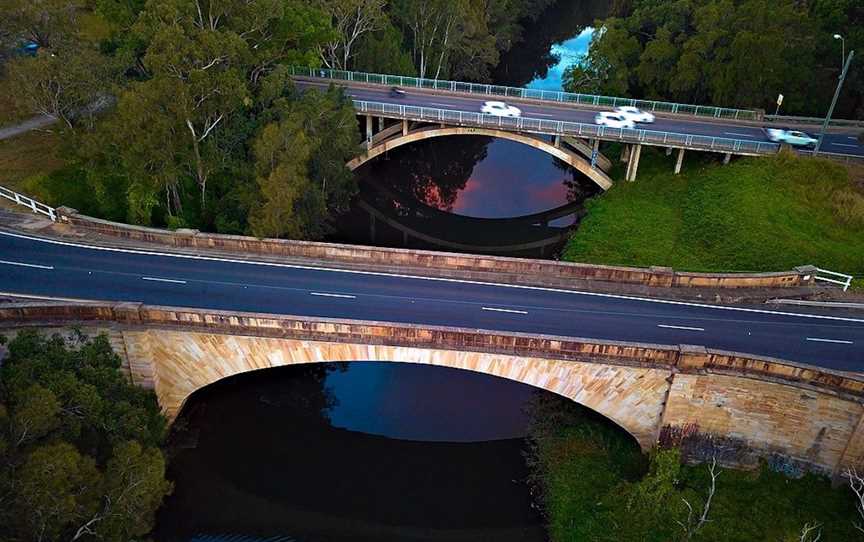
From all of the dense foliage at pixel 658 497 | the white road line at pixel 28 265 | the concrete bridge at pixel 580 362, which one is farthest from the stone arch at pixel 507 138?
the concrete bridge at pixel 580 362

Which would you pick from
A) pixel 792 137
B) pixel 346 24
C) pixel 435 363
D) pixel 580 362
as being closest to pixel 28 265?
pixel 435 363

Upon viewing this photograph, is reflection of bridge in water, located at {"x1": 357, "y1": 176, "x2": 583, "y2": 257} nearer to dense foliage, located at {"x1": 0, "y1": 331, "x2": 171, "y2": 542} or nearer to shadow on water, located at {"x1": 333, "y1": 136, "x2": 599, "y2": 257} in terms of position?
shadow on water, located at {"x1": 333, "y1": 136, "x2": 599, "y2": 257}

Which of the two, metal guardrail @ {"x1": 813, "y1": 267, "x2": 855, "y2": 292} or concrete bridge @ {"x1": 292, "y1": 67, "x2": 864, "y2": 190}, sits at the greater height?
concrete bridge @ {"x1": 292, "y1": 67, "x2": 864, "y2": 190}

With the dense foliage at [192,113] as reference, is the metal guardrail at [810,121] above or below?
above

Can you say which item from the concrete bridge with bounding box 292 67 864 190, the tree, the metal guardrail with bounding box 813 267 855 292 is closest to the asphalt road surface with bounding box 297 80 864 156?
the concrete bridge with bounding box 292 67 864 190

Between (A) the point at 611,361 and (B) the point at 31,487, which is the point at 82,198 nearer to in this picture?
(B) the point at 31,487

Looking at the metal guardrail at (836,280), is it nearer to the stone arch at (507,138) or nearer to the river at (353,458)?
the river at (353,458)
